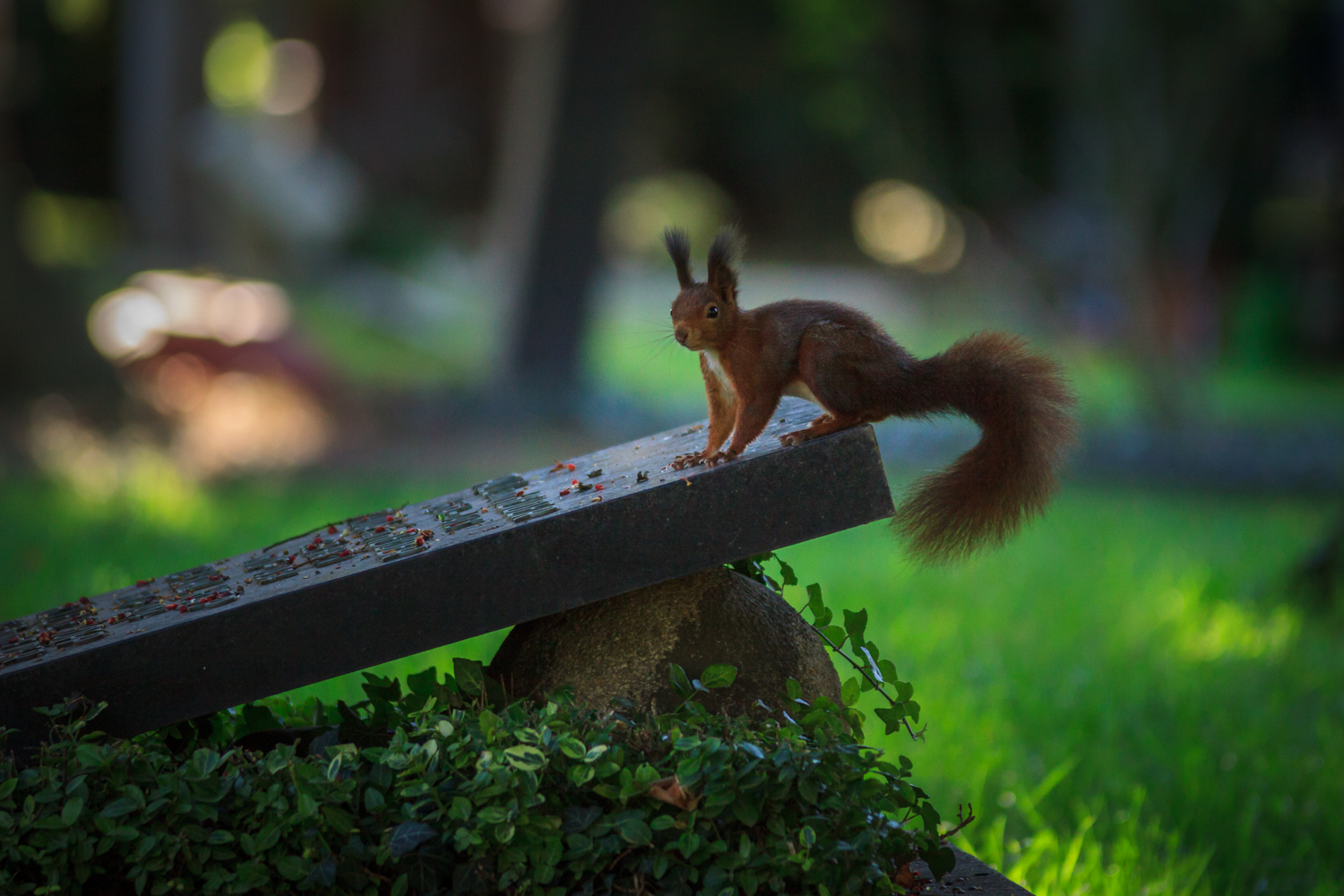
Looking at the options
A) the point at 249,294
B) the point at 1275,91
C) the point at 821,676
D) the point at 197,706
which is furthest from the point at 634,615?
the point at 1275,91

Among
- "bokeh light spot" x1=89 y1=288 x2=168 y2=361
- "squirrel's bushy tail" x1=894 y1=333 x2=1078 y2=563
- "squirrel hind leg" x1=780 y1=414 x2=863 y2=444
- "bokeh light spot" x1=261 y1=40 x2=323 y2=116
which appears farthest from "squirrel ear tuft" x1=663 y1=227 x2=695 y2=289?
"bokeh light spot" x1=261 y1=40 x2=323 y2=116

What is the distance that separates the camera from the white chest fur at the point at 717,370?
2.65m

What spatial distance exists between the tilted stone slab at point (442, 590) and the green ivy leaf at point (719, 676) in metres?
0.22

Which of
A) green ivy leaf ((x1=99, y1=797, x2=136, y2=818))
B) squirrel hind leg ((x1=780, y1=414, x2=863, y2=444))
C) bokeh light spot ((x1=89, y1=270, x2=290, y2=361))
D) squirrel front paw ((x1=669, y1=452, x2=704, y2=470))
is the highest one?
bokeh light spot ((x1=89, y1=270, x2=290, y2=361))

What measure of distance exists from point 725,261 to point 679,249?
109mm

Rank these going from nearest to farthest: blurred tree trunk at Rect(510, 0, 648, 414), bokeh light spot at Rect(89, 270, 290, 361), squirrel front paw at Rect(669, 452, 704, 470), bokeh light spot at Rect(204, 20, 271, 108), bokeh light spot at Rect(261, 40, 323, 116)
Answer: squirrel front paw at Rect(669, 452, 704, 470) < bokeh light spot at Rect(89, 270, 290, 361) < blurred tree trunk at Rect(510, 0, 648, 414) < bokeh light spot at Rect(204, 20, 271, 108) < bokeh light spot at Rect(261, 40, 323, 116)

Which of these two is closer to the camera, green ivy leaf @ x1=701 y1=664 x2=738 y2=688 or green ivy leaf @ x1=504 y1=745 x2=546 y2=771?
green ivy leaf @ x1=504 y1=745 x2=546 y2=771

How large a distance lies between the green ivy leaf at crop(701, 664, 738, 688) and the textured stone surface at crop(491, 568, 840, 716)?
5.1 inches

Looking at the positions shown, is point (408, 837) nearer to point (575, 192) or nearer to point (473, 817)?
point (473, 817)

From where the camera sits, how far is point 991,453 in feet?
8.07

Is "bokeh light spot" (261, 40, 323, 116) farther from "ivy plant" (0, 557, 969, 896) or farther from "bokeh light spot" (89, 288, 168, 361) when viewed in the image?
"ivy plant" (0, 557, 969, 896)

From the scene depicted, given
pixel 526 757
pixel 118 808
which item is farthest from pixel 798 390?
pixel 118 808

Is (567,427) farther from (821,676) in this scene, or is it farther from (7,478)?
(821,676)

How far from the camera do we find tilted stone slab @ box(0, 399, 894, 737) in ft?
7.69
